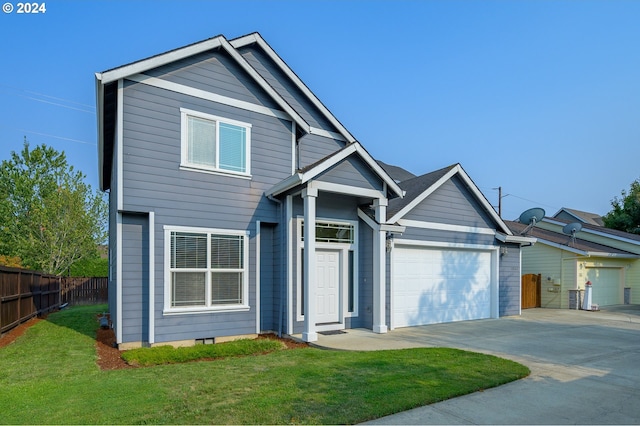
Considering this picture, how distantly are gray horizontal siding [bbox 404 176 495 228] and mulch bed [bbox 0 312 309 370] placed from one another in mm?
5050

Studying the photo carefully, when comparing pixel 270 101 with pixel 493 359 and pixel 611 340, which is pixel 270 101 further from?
pixel 611 340

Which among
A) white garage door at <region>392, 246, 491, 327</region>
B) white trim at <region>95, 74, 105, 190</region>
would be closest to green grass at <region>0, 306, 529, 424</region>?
white garage door at <region>392, 246, 491, 327</region>

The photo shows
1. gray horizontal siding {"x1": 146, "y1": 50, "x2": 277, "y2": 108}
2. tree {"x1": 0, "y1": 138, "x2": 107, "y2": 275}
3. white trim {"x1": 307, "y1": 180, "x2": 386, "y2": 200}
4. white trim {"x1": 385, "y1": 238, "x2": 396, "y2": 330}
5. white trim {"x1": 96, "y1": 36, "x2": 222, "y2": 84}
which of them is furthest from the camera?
tree {"x1": 0, "y1": 138, "x2": 107, "y2": 275}

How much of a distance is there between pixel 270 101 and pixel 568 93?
1464cm

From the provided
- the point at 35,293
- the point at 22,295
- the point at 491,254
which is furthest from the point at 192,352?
the point at 491,254

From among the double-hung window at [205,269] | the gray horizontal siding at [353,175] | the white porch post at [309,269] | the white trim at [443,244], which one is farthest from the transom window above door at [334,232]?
the double-hung window at [205,269]

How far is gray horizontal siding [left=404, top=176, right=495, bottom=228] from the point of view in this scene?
12.3m

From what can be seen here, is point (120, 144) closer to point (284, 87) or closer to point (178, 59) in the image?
point (178, 59)

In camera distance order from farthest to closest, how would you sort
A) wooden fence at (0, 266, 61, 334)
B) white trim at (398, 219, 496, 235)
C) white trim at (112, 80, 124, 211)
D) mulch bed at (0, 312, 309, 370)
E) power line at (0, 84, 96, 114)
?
power line at (0, 84, 96, 114) < white trim at (398, 219, 496, 235) < wooden fence at (0, 266, 61, 334) < white trim at (112, 80, 124, 211) < mulch bed at (0, 312, 309, 370)

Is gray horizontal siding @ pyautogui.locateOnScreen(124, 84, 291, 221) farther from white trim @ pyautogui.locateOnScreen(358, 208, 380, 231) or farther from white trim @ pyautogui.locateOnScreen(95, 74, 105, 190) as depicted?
white trim @ pyautogui.locateOnScreen(358, 208, 380, 231)

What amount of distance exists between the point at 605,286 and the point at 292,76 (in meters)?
17.9

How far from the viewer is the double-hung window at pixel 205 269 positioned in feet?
28.8

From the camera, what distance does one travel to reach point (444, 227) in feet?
41.5

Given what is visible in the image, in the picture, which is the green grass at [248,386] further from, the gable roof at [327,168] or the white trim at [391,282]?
the gable roof at [327,168]
